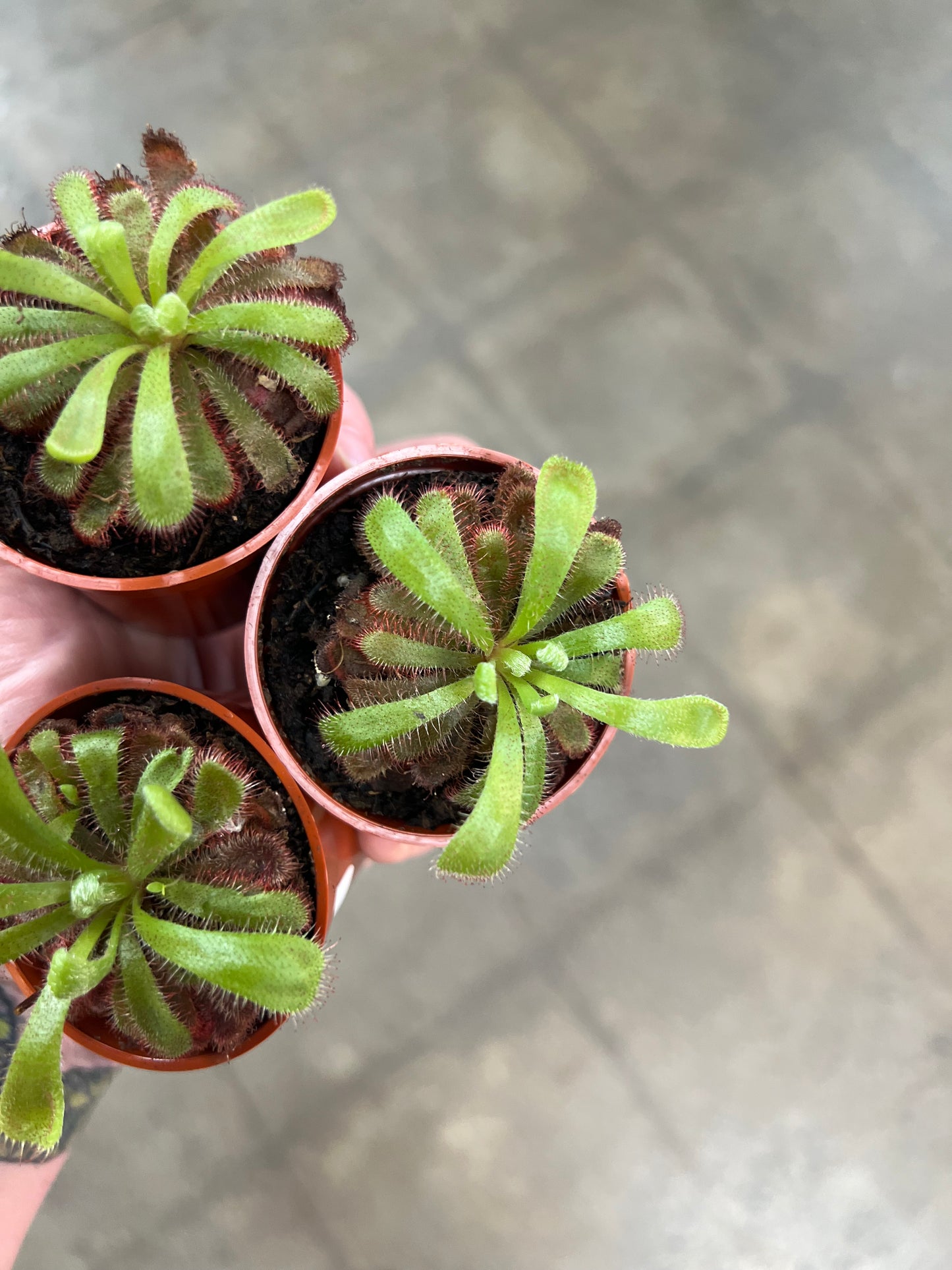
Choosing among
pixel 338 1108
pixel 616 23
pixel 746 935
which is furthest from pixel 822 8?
pixel 338 1108

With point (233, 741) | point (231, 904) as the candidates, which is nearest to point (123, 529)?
point (233, 741)

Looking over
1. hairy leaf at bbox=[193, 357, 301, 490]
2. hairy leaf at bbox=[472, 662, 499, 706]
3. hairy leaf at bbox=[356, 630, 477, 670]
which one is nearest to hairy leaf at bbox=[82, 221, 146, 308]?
hairy leaf at bbox=[193, 357, 301, 490]

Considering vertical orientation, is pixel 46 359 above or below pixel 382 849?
above

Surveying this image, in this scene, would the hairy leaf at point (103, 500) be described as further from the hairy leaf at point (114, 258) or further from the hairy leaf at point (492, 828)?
the hairy leaf at point (492, 828)

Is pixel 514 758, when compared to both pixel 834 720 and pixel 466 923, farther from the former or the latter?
pixel 834 720

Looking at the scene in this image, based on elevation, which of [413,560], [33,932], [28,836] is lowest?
[33,932]

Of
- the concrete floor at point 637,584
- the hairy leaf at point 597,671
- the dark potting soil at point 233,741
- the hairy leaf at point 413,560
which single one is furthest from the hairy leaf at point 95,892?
the concrete floor at point 637,584

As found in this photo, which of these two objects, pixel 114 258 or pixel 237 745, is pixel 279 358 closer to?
pixel 114 258

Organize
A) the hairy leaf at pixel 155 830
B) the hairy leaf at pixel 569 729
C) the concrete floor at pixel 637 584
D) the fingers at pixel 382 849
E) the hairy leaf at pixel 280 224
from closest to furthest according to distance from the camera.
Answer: the hairy leaf at pixel 155 830
the hairy leaf at pixel 280 224
the hairy leaf at pixel 569 729
the fingers at pixel 382 849
the concrete floor at pixel 637 584
